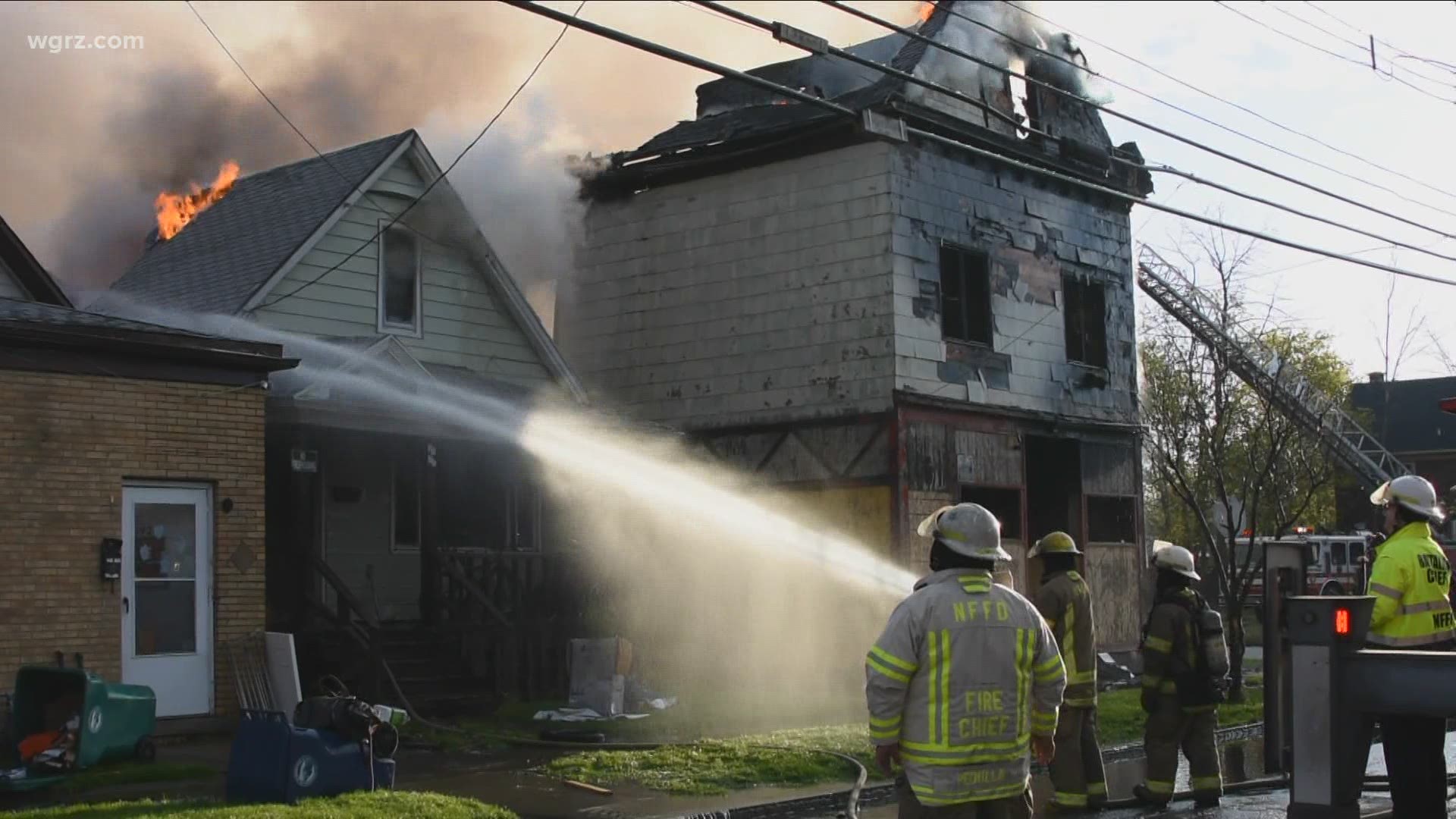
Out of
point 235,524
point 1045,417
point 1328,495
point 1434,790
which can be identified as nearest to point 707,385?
point 1045,417

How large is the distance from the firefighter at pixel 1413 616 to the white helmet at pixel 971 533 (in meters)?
3.08

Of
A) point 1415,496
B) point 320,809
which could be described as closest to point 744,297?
point 320,809

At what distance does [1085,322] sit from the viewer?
2280 centimetres

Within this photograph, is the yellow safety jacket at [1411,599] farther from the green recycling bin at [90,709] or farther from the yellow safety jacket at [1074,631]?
the green recycling bin at [90,709]

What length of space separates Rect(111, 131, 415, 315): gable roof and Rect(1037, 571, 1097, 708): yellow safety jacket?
1034 cm

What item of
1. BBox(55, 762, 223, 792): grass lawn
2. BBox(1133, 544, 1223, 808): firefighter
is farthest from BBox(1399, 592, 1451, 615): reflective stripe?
BBox(55, 762, 223, 792): grass lawn

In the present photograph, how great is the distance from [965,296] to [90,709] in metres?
12.6

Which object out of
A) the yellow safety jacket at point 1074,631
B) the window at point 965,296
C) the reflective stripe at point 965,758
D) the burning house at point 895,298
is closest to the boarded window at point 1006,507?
the burning house at point 895,298

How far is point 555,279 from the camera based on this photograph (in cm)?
2284

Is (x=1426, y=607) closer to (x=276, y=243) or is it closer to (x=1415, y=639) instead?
(x=1415, y=639)

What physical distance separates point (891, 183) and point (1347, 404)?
3263cm

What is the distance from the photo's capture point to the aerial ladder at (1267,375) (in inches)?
885

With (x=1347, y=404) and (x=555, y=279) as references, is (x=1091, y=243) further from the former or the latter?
(x=1347, y=404)

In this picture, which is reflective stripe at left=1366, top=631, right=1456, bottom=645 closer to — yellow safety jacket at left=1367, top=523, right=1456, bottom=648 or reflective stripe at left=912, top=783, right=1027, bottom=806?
yellow safety jacket at left=1367, top=523, right=1456, bottom=648
